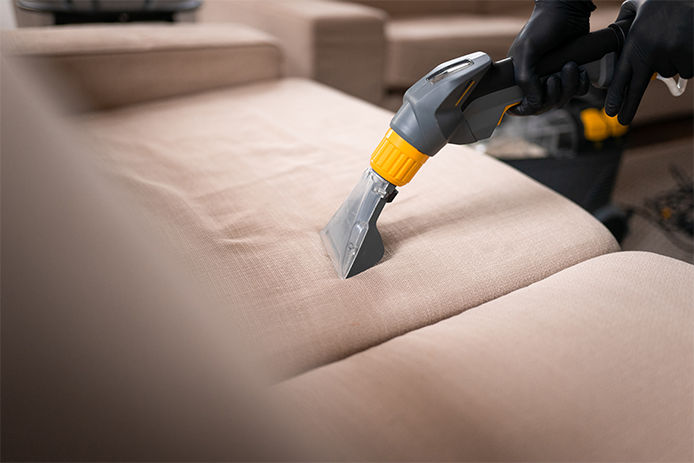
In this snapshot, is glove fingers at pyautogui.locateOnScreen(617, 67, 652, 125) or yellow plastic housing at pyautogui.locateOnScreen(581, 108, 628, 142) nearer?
glove fingers at pyautogui.locateOnScreen(617, 67, 652, 125)

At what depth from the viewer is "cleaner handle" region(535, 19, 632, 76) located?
19.4 inches

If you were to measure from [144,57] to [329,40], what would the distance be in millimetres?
528

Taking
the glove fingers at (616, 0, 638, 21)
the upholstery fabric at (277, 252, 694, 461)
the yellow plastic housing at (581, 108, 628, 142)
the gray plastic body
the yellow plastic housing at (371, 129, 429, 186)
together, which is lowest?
the yellow plastic housing at (581, 108, 628, 142)

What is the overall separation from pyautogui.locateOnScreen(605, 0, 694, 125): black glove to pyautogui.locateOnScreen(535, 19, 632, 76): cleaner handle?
10mm

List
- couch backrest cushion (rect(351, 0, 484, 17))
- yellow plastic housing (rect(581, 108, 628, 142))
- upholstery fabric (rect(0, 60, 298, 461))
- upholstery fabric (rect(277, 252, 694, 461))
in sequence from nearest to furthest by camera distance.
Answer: upholstery fabric (rect(0, 60, 298, 461)) < upholstery fabric (rect(277, 252, 694, 461)) < yellow plastic housing (rect(581, 108, 628, 142)) < couch backrest cushion (rect(351, 0, 484, 17))

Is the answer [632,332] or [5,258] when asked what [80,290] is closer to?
Answer: [5,258]

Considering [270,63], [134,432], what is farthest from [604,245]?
[270,63]

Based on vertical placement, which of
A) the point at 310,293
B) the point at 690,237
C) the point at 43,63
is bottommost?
the point at 690,237

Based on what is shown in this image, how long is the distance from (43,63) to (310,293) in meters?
0.72

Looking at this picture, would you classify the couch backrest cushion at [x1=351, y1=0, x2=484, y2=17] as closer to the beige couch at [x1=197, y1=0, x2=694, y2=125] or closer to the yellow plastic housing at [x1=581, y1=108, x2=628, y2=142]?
the beige couch at [x1=197, y1=0, x2=694, y2=125]

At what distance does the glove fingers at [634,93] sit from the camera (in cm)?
49

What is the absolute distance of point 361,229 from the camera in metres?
0.49

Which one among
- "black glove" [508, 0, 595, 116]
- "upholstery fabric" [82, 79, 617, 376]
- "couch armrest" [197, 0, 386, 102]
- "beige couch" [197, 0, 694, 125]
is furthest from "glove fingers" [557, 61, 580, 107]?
"couch armrest" [197, 0, 386, 102]

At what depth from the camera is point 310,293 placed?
1.52ft
